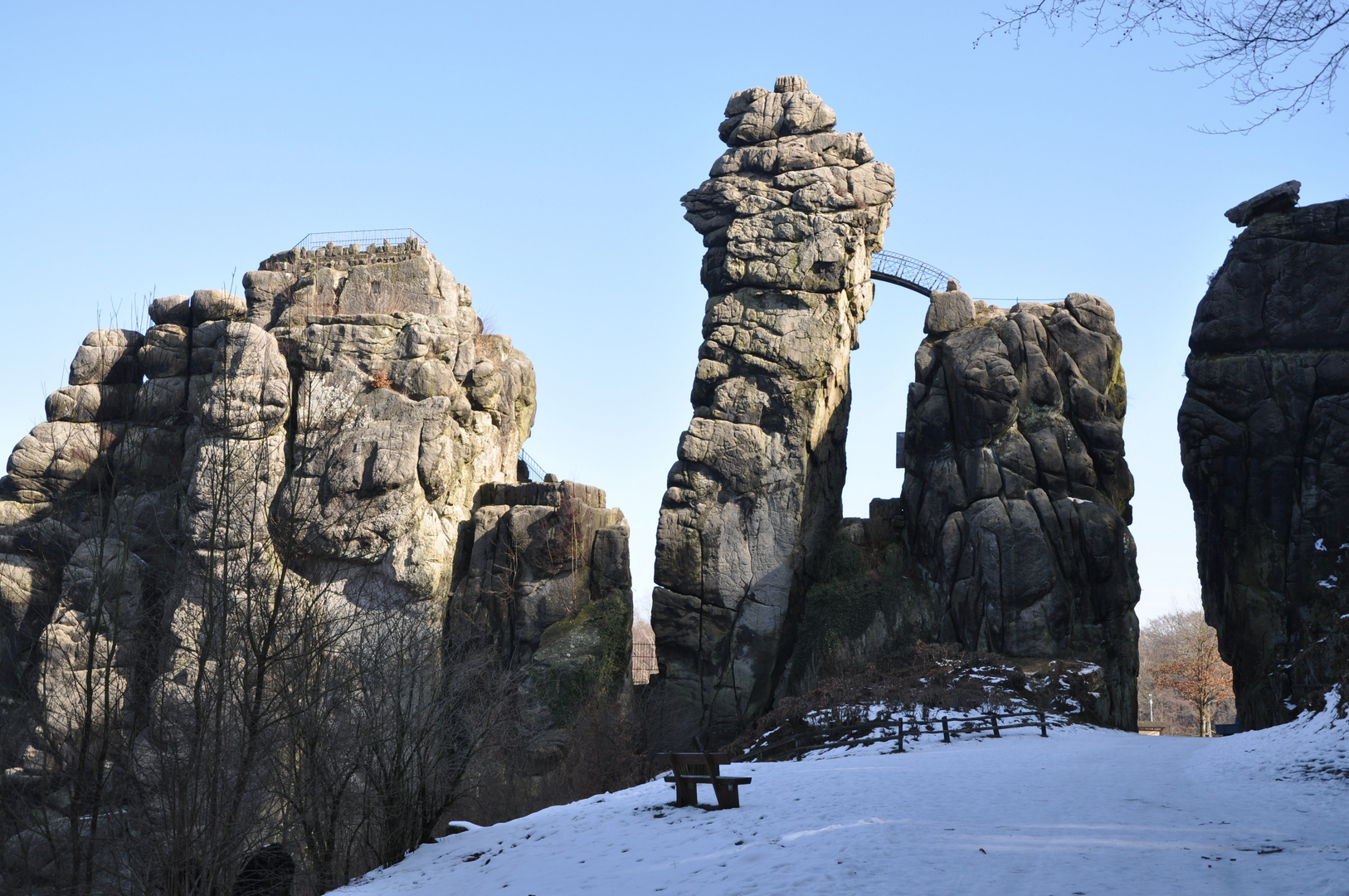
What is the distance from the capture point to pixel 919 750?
1838 centimetres

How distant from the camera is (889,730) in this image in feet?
67.9

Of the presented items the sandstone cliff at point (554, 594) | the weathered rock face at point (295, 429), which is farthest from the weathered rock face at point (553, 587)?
the weathered rock face at point (295, 429)

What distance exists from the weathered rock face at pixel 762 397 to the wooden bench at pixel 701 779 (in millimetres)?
17797

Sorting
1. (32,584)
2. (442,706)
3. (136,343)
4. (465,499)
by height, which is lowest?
(442,706)

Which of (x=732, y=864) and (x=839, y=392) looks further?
(x=839, y=392)

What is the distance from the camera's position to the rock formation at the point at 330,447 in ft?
101

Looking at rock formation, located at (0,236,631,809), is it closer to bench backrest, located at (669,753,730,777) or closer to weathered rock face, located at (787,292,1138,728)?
weathered rock face, located at (787,292,1138,728)

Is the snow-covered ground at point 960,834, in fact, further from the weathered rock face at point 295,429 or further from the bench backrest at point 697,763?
the weathered rock face at point 295,429

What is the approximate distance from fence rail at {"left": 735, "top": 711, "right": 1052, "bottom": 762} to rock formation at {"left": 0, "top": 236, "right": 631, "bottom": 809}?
9.79 meters

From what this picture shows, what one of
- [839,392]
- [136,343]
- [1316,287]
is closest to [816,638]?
[839,392]

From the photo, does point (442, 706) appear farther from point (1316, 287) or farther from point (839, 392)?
point (1316, 287)

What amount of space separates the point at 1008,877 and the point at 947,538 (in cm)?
2261

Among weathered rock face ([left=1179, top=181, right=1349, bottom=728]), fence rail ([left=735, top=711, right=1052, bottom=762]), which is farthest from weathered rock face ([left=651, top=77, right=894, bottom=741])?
weathered rock face ([left=1179, top=181, right=1349, bottom=728])

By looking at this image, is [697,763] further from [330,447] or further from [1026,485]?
[330,447]
